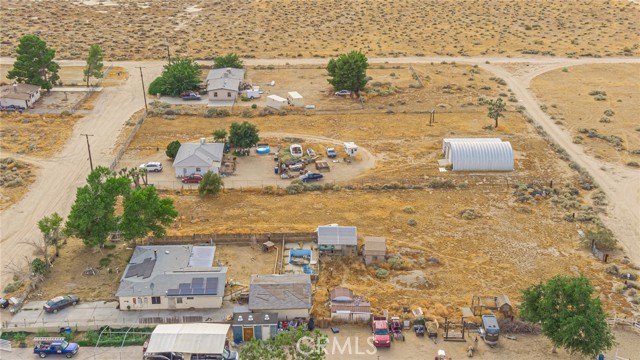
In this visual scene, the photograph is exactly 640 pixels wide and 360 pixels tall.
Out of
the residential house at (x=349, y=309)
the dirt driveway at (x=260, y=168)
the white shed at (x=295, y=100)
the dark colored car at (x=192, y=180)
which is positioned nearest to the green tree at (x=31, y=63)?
the dirt driveway at (x=260, y=168)

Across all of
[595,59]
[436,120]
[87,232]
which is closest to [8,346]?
[87,232]

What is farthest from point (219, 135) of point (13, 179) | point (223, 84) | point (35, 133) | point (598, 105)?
point (598, 105)

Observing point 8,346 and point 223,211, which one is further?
point 223,211

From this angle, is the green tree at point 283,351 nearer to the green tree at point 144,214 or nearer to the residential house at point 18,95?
the green tree at point 144,214

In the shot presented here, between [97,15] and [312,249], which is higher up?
[97,15]

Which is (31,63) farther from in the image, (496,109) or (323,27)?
(496,109)

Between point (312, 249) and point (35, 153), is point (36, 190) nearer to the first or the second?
point (35, 153)
